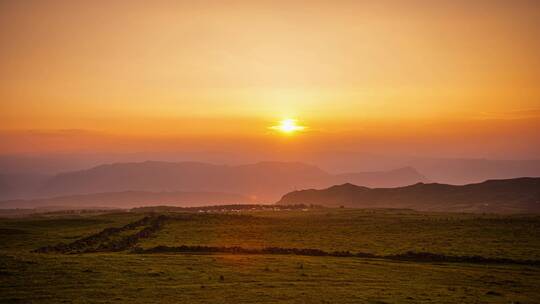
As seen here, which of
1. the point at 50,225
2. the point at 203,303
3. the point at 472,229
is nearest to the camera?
the point at 203,303

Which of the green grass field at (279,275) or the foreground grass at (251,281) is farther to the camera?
the green grass field at (279,275)

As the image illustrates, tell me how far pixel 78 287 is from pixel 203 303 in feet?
34.5

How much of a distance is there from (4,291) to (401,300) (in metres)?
28.0

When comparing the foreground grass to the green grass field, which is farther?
the green grass field

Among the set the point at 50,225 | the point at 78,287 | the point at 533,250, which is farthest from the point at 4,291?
the point at 50,225

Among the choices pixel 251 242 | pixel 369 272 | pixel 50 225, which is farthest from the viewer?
pixel 50 225

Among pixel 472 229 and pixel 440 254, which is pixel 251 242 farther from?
pixel 472 229

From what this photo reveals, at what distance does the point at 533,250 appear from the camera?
171 feet

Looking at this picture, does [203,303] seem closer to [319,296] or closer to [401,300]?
[319,296]

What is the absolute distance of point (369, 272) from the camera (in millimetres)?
39656

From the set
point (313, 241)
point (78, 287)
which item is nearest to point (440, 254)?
point (313, 241)

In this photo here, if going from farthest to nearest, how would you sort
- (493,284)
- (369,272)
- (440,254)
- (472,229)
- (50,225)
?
(50,225) < (472,229) < (440,254) < (369,272) < (493,284)

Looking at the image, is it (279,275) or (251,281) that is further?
(279,275)

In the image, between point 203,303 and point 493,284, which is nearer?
point 203,303
